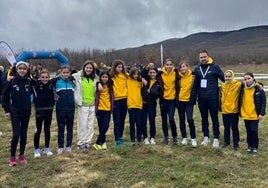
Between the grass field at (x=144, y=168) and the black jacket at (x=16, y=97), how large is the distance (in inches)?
41.8

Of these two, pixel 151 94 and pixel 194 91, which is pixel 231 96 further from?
pixel 151 94

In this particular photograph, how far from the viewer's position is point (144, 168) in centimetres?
614

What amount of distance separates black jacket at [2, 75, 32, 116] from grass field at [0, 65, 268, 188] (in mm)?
1061

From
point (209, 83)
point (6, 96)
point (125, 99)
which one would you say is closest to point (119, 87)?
point (125, 99)

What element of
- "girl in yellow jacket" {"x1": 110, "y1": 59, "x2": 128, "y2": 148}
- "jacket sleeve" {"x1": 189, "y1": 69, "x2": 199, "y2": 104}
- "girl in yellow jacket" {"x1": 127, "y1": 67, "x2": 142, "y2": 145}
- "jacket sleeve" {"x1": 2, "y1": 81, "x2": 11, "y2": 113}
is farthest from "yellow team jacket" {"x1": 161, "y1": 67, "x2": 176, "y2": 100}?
"jacket sleeve" {"x1": 2, "y1": 81, "x2": 11, "y2": 113}

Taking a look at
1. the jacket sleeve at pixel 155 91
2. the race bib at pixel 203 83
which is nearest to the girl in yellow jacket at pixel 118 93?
the jacket sleeve at pixel 155 91

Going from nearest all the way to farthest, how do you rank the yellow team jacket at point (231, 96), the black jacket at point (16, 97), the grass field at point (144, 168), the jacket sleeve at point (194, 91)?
the grass field at point (144, 168), the black jacket at point (16, 97), the yellow team jacket at point (231, 96), the jacket sleeve at point (194, 91)

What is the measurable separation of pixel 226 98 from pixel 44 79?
3.71 m

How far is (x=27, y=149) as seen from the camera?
8.41 meters

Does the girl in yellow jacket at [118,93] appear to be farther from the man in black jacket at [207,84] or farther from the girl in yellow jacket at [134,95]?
the man in black jacket at [207,84]

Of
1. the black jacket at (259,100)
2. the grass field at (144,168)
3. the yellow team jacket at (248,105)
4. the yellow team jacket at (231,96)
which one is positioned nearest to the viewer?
the grass field at (144,168)

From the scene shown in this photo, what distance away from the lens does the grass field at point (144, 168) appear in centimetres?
554

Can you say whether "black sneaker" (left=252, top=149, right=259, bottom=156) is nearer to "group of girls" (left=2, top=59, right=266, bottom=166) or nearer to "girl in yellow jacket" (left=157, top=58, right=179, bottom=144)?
"group of girls" (left=2, top=59, right=266, bottom=166)

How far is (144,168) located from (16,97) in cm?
266
